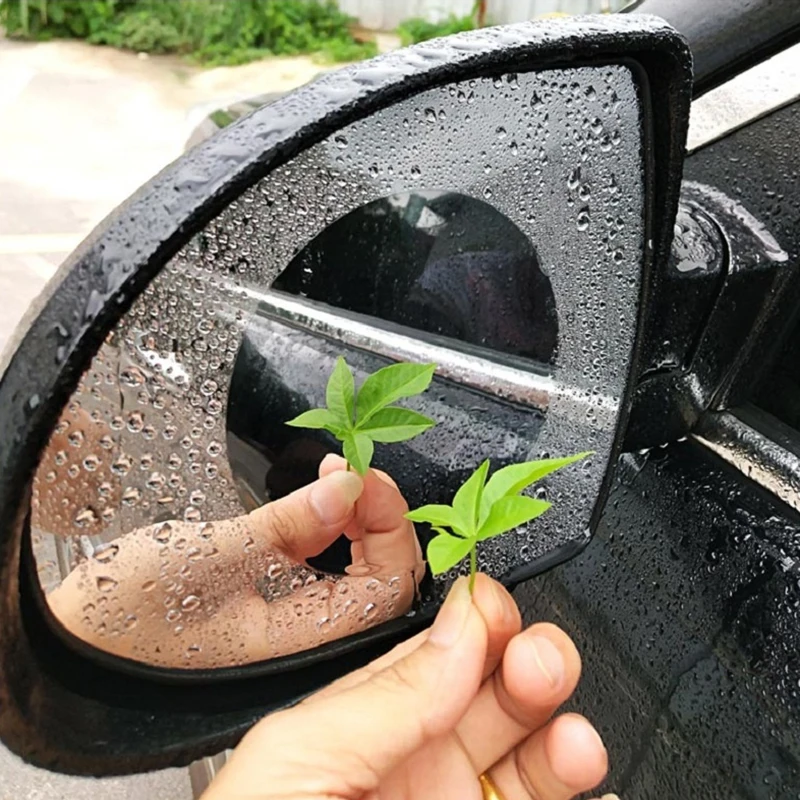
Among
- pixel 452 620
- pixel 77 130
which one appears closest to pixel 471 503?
pixel 452 620

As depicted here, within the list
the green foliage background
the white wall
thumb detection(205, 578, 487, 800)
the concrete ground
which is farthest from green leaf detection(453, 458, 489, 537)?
the green foliage background

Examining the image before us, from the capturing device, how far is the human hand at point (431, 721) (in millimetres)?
A: 877

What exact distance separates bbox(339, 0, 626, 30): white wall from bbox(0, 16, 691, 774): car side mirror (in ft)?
25.7

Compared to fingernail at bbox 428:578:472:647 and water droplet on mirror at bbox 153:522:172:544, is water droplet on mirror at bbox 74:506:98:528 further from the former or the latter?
fingernail at bbox 428:578:472:647

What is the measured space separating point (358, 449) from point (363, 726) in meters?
0.28

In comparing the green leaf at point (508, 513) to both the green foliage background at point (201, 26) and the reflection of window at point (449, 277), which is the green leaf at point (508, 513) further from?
the green foliage background at point (201, 26)

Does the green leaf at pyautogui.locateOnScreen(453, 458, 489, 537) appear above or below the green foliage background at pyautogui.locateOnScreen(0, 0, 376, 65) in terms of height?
above

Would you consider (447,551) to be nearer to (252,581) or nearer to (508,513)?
(508,513)

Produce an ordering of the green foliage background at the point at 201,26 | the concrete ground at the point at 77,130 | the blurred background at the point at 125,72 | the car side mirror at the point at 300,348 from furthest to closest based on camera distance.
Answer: the green foliage background at the point at 201,26
the blurred background at the point at 125,72
the concrete ground at the point at 77,130
the car side mirror at the point at 300,348

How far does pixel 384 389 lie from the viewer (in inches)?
38.1

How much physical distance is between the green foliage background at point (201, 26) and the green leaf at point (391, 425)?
8.93 meters

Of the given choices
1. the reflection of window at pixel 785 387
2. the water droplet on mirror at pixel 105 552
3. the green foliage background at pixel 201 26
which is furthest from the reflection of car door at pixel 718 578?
the green foliage background at pixel 201 26

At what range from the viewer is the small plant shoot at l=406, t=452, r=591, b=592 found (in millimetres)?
848

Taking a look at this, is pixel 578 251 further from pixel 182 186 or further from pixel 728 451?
pixel 182 186
